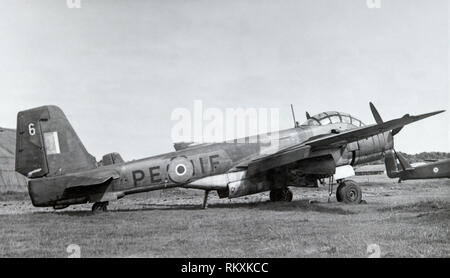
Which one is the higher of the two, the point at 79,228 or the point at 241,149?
the point at 241,149

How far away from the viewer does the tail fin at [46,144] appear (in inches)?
436

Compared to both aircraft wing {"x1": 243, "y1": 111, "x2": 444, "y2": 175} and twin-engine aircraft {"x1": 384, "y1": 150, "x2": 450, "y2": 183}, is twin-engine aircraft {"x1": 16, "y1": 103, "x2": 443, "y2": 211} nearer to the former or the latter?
aircraft wing {"x1": 243, "y1": 111, "x2": 444, "y2": 175}

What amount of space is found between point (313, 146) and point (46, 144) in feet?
25.6

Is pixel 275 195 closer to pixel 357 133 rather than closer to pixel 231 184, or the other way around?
pixel 231 184

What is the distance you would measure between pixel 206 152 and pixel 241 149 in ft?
4.59

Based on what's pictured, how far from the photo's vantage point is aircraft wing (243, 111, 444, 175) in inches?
487

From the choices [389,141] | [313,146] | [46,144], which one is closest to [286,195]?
[313,146]

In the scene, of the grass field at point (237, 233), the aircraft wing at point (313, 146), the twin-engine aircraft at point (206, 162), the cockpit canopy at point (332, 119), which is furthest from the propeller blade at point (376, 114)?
the grass field at point (237, 233)

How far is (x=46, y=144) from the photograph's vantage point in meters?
11.3

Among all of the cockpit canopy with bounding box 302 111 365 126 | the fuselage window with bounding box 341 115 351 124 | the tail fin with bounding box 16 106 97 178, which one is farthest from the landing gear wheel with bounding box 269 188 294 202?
the tail fin with bounding box 16 106 97 178

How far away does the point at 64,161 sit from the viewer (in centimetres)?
1154
